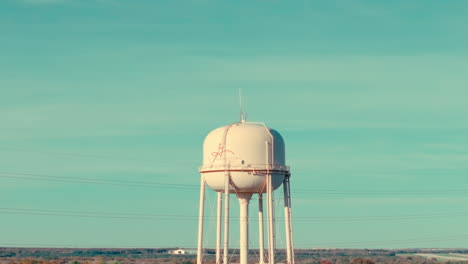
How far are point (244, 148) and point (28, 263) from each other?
103m

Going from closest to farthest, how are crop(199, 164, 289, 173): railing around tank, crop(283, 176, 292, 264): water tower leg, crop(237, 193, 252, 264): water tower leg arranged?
crop(199, 164, 289, 173): railing around tank < crop(283, 176, 292, 264): water tower leg < crop(237, 193, 252, 264): water tower leg

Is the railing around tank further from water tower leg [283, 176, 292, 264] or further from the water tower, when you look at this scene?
water tower leg [283, 176, 292, 264]

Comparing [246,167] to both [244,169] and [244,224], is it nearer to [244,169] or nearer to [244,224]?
[244,169]

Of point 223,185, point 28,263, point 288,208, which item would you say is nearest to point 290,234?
point 288,208

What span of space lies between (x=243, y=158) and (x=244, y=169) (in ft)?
3.81

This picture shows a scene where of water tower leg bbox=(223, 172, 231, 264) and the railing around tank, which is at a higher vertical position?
the railing around tank

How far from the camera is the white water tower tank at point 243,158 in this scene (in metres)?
89.9

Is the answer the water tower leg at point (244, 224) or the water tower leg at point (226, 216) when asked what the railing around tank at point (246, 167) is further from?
the water tower leg at point (244, 224)

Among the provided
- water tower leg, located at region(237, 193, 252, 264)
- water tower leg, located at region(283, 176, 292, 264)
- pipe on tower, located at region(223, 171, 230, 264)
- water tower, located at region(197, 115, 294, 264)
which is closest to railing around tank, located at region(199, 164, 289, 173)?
water tower, located at region(197, 115, 294, 264)

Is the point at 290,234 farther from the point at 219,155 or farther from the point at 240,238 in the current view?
the point at 219,155

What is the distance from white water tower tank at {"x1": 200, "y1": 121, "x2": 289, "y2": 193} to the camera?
89.9 m

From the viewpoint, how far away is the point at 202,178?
92.9 metres

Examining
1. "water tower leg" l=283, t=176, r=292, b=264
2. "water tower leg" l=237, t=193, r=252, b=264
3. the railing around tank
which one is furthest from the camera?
"water tower leg" l=237, t=193, r=252, b=264

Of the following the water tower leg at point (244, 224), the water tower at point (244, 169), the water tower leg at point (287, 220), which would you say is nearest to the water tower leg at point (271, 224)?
the water tower at point (244, 169)
